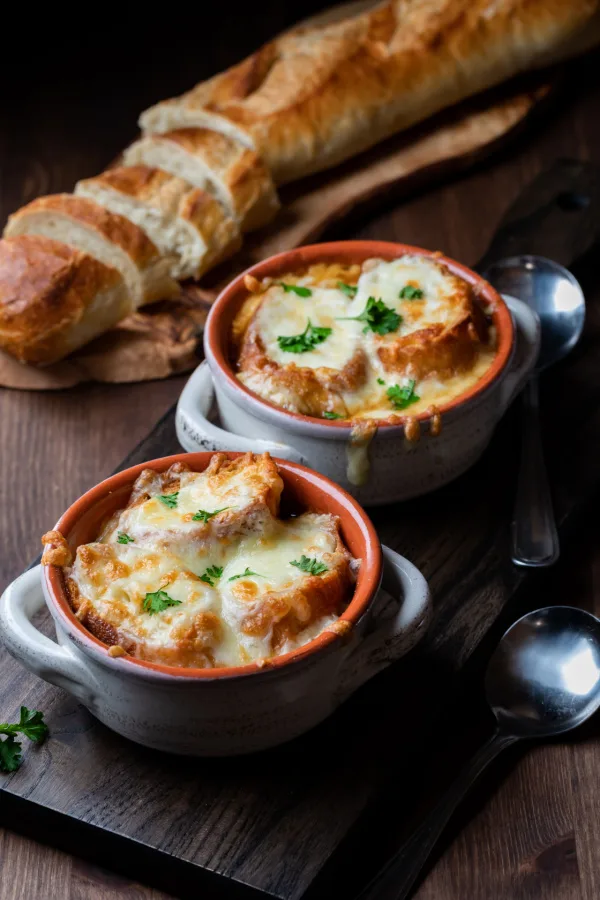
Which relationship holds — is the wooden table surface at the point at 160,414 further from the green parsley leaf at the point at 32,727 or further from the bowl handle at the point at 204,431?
the bowl handle at the point at 204,431

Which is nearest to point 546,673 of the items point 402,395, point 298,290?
point 402,395

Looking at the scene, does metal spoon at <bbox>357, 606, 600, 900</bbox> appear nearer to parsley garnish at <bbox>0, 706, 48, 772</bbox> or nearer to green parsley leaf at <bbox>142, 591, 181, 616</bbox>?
green parsley leaf at <bbox>142, 591, 181, 616</bbox>

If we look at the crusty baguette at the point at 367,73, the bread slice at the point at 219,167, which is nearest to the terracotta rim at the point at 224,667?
the bread slice at the point at 219,167

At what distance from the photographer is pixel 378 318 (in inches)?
113

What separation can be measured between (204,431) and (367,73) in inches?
72.2

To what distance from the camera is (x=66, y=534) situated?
2305 millimetres

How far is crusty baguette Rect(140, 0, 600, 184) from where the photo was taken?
386cm

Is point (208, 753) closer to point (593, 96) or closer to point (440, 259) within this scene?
point (440, 259)

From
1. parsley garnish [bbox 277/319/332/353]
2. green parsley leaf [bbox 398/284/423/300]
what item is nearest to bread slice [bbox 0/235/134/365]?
parsley garnish [bbox 277/319/332/353]

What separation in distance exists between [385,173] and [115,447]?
1.48 meters

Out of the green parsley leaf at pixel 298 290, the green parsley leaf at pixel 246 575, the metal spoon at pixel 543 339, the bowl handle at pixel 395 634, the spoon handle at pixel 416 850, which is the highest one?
the green parsley leaf at pixel 246 575

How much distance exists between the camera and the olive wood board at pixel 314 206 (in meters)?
3.38

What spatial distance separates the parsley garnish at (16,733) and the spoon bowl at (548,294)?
1658 mm

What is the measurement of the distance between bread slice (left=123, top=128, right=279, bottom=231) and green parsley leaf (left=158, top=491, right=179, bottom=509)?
1.43 metres
